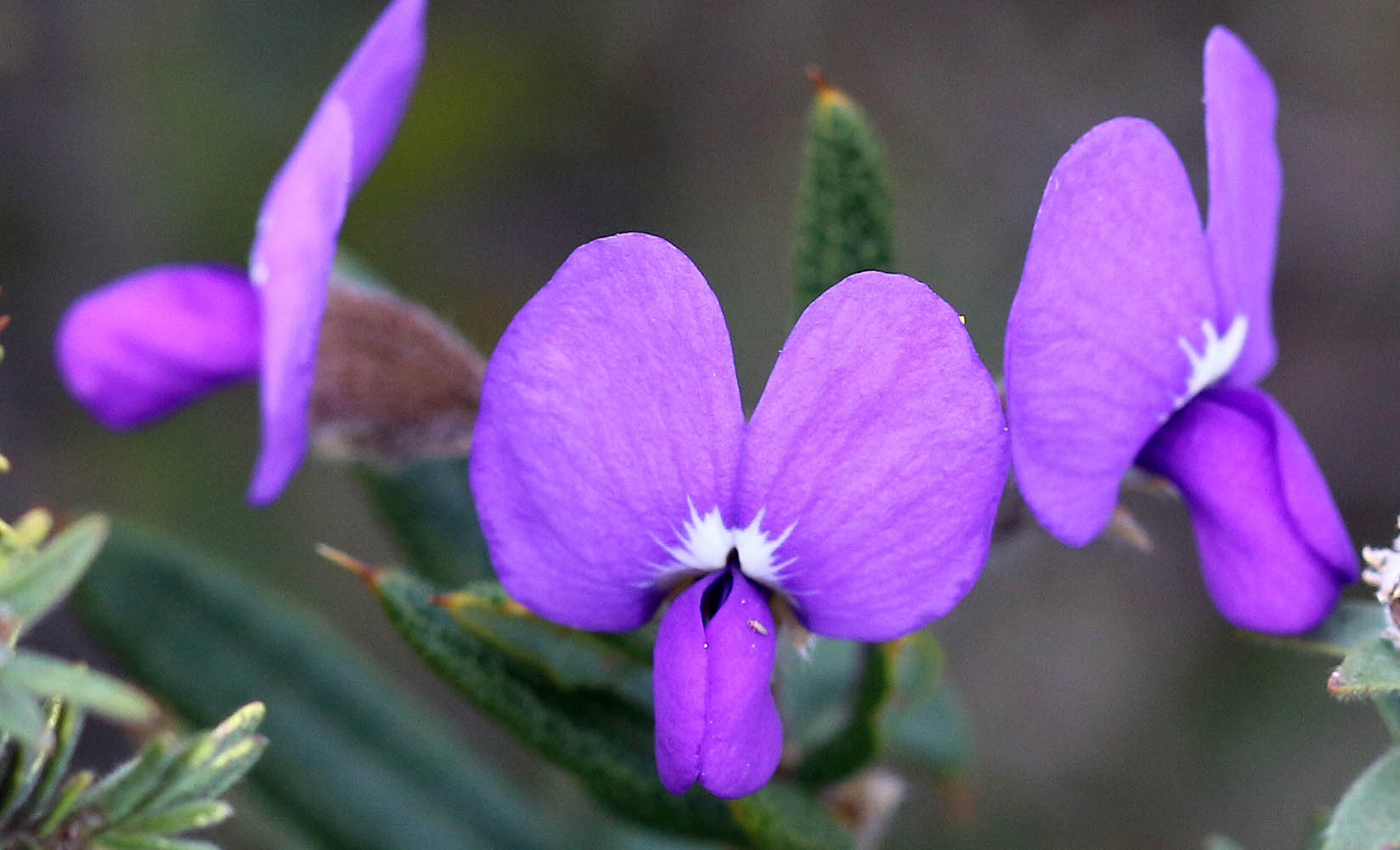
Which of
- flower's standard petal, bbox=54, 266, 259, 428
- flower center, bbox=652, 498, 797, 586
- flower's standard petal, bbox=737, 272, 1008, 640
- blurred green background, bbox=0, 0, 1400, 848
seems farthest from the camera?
blurred green background, bbox=0, 0, 1400, 848

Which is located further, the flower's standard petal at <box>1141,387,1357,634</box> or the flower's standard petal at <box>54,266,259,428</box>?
the flower's standard petal at <box>54,266,259,428</box>

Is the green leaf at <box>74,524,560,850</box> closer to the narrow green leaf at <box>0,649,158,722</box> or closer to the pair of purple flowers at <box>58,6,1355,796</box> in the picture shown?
the pair of purple flowers at <box>58,6,1355,796</box>

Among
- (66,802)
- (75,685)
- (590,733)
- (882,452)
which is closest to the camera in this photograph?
(75,685)

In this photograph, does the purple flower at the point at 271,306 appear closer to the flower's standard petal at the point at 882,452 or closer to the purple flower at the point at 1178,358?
the flower's standard petal at the point at 882,452

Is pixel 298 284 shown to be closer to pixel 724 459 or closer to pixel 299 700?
pixel 724 459

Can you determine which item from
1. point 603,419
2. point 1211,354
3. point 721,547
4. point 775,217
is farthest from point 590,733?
point 775,217

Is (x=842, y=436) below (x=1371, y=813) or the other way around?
the other way around

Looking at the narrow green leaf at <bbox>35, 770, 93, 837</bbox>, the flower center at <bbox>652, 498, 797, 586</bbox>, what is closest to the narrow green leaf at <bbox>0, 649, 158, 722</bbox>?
the narrow green leaf at <bbox>35, 770, 93, 837</bbox>
